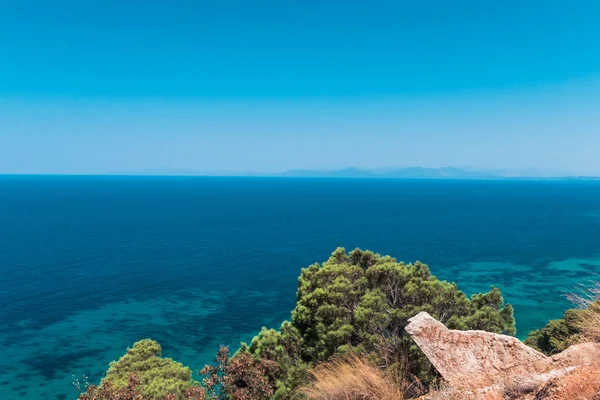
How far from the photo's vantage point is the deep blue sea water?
134ft

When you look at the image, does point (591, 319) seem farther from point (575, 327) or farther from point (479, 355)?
point (575, 327)

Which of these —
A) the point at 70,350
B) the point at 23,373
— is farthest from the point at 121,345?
the point at 23,373

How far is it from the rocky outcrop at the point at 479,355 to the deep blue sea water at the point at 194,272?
30.4 metres

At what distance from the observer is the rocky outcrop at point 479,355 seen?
373 inches

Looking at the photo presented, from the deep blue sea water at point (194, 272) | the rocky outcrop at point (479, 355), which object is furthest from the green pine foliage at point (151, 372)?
the deep blue sea water at point (194, 272)

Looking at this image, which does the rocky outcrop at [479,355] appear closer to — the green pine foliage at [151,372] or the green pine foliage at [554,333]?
the green pine foliage at [151,372]

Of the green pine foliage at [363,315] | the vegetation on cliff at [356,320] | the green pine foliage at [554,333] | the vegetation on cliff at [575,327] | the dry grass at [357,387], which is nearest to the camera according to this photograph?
the dry grass at [357,387]

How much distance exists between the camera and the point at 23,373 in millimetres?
34688

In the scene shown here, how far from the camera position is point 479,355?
10.4 m

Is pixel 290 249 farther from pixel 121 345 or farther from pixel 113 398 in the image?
pixel 113 398

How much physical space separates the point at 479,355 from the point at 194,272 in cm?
6259

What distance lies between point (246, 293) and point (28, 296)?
28.4 metres

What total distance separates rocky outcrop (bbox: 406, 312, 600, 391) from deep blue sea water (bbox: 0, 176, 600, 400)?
99.6 feet

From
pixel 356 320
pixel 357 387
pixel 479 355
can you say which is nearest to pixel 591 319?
pixel 479 355
